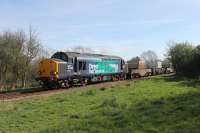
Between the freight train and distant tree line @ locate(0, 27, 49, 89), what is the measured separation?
1267cm

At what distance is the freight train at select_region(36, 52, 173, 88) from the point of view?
112ft

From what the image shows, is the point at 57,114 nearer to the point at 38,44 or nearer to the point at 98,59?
the point at 98,59

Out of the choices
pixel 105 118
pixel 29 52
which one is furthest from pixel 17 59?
pixel 105 118

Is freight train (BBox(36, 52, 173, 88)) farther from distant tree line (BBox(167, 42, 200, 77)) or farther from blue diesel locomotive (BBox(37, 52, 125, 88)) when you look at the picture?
distant tree line (BBox(167, 42, 200, 77))

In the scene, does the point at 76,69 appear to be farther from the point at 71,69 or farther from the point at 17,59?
the point at 17,59

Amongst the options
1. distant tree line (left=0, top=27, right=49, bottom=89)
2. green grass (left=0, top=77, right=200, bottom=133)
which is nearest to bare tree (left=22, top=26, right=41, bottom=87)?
distant tree line (left=0, top=27, right=49, bottom=89)

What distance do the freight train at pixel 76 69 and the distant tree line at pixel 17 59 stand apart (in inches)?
499

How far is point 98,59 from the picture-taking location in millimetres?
43344

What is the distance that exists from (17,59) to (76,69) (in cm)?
1821

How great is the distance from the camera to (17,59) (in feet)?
172

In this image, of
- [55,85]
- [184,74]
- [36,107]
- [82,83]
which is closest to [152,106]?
[36,107]

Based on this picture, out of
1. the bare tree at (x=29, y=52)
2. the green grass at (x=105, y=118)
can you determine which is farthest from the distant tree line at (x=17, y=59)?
the green grass at (x=105, y=118)

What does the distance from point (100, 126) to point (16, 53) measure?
41.2 meters

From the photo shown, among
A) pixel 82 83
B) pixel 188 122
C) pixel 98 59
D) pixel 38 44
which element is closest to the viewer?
pixel 188 122
